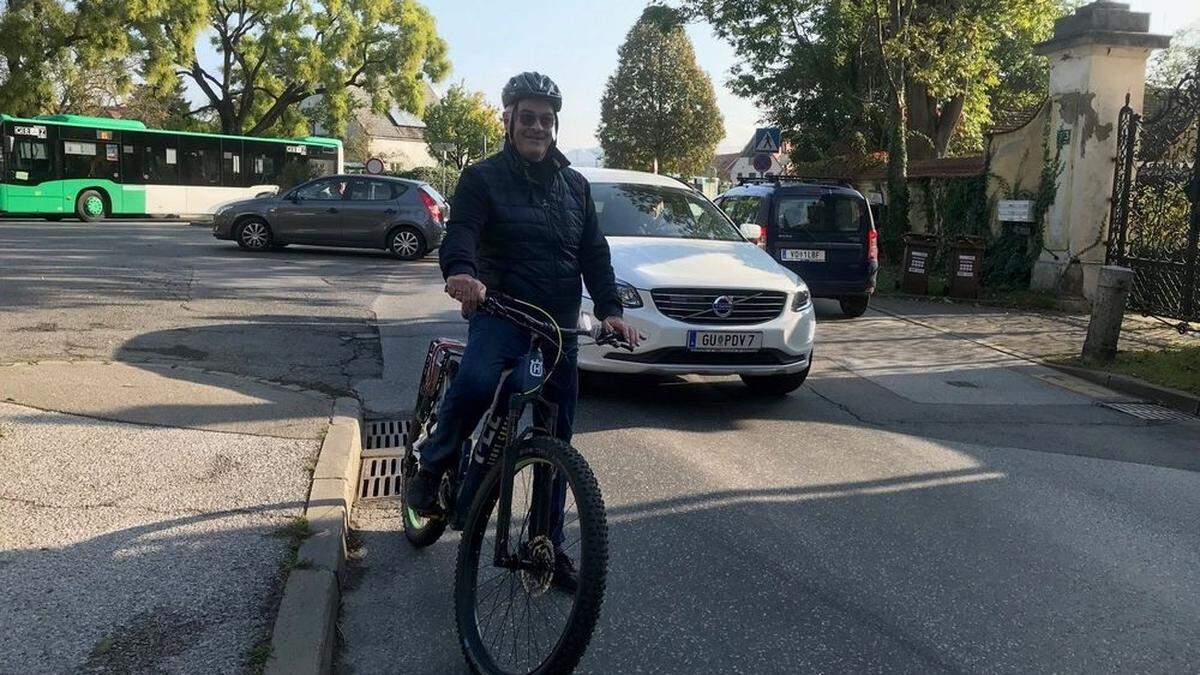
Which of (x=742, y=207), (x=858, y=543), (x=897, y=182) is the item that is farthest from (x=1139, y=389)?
(x=897, y=182)

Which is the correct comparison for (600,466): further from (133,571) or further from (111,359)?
(111,359)

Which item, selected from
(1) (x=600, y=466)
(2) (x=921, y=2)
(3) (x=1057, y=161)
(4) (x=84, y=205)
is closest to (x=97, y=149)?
(4) (x=84, y=205)

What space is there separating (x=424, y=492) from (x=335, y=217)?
609 inches

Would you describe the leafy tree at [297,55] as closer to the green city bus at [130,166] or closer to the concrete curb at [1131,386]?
the green city bus at [130,166]

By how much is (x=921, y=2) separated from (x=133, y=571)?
75.8 feet

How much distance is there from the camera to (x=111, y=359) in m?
7.80

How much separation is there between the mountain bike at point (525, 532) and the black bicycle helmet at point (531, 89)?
2.38 feet

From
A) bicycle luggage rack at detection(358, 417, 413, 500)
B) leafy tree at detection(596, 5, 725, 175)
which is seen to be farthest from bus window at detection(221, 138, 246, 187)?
leafy tree at detection(596, 5, 725, 175)

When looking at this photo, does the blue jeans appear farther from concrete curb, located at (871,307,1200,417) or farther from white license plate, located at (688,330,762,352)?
concrete curb, located at (871,307,1200,417)

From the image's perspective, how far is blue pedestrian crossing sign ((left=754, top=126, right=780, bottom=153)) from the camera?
2267cm

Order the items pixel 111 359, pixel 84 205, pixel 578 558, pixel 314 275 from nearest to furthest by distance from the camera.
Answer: pixel 578 558
pixel 111 359
pixel 314 275
pixel 84 205

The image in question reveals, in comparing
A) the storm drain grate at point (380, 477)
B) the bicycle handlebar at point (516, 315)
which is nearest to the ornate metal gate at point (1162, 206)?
the storm drain grate at point (380, 477)

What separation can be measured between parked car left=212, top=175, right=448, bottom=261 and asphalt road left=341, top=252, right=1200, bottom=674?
1077cm

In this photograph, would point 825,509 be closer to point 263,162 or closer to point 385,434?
point 385,434
